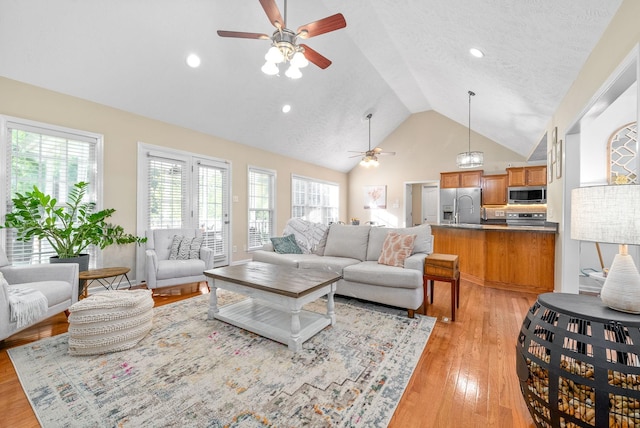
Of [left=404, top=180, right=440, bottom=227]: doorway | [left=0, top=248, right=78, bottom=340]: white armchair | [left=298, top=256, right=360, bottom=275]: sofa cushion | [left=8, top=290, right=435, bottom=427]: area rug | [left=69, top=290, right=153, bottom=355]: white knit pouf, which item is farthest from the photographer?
[left=404, top=180, right=440, bottom=227]: doorway

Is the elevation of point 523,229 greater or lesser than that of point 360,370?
greater

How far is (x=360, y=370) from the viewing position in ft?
6.27

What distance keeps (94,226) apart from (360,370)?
349 centimetres

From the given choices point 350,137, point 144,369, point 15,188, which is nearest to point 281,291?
point 144,369

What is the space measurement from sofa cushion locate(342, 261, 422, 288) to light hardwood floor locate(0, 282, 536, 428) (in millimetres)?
496

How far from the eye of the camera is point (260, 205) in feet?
20.2

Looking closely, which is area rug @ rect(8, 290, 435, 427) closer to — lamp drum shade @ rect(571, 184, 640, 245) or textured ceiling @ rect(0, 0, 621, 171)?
lamp drum shade @ rect(571, 184, 640, 245)

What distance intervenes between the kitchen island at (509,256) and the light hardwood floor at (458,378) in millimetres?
901

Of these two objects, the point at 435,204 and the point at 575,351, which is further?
the point at 435,204

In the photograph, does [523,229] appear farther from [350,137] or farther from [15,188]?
[15,188]

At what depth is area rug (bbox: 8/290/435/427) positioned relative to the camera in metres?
1.49

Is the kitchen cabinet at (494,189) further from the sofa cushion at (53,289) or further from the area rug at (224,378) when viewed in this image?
the sofa cushion at (53,289)

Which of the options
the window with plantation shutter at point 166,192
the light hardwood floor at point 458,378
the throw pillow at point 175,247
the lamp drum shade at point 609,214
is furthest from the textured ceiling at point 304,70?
the light hardwood floor at point 458,378

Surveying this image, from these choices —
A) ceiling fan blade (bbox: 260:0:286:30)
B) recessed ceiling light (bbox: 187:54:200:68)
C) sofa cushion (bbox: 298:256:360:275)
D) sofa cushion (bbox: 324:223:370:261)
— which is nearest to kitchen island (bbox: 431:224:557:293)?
sofa cushion (bbox: 324:223:370:261)
